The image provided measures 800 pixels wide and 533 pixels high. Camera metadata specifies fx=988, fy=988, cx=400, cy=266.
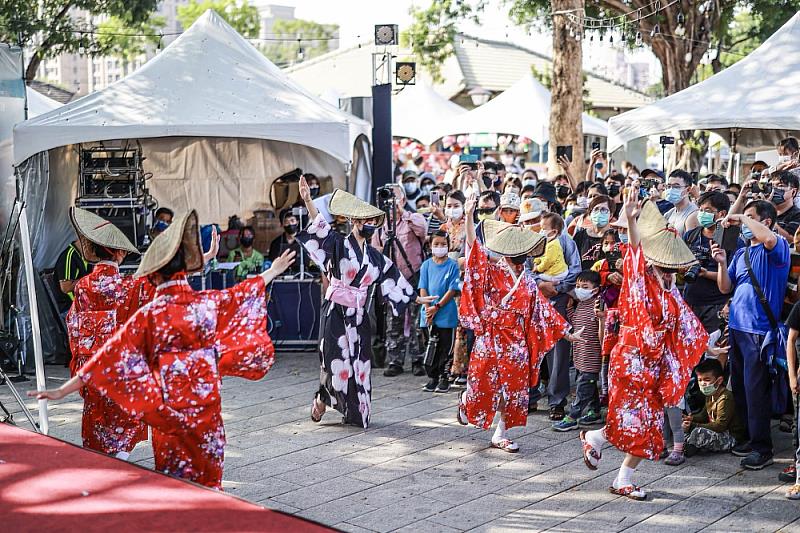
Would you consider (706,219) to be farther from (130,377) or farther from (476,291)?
(130,377)

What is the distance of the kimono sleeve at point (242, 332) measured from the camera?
15.3 ft

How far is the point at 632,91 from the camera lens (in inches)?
1471

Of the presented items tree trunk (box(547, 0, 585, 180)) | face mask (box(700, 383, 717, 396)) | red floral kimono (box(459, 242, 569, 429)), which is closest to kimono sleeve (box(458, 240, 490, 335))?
red floral kimono (box(459, 242, 569, 429))

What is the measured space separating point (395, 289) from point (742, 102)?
5.10 metres

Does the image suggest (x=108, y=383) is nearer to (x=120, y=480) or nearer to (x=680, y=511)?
(x=120, y=480)

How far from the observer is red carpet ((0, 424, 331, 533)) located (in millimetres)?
3547

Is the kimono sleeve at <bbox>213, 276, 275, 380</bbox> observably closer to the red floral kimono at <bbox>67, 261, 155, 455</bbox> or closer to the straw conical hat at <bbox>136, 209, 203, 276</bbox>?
the straw conical hat at <bbox>136, 209, 203, 276</bbox>

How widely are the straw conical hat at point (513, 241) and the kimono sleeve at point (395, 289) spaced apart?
112 cm

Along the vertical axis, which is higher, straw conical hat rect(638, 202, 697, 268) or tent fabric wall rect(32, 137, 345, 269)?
Result: tent fabric wall rect(32, 137, 345, 269)

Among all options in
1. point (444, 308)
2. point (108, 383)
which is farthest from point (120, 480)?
point (444, 308)

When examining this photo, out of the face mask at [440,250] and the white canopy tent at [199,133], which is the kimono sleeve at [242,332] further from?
the white canopy tent at [199,133]

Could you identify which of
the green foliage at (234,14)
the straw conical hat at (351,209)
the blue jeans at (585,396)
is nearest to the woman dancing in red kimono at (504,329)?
the blue jeans at (585,396)

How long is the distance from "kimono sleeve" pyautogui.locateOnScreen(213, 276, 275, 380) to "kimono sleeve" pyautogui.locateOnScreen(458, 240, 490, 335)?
6.94 ft

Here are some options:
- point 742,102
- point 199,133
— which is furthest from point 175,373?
point 742,102
